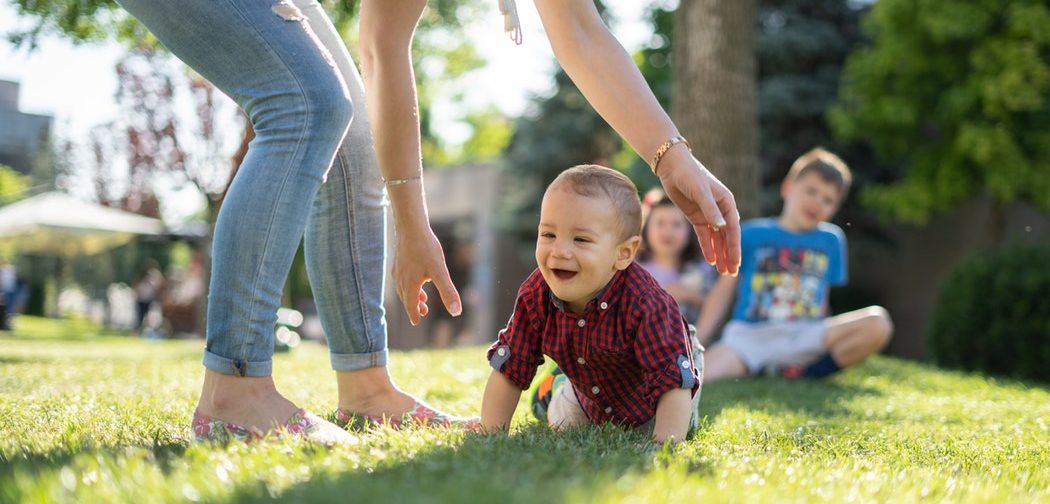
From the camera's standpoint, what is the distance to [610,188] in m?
2.76

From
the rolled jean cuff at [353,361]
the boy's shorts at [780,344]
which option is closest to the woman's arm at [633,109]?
the rolled jean cuff at [353,361]

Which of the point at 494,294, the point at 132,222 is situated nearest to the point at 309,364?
the point at 494,294

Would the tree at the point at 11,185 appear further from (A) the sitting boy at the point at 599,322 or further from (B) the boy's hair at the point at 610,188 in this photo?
(B) the boy's hair at the point at 610,188

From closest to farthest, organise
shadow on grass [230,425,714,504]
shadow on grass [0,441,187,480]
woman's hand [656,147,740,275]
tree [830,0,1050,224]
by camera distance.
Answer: shadow on grass [230,425,714,504]
shadow on grass [0,441,187,480]
woman's hand [656,147,740,275]
tree [830,0,1050,224]

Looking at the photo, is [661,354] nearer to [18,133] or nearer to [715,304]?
[715,304]

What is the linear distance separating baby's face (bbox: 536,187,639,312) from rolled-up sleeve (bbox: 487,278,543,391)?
16 centimetres

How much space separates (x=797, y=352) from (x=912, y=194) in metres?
9.35

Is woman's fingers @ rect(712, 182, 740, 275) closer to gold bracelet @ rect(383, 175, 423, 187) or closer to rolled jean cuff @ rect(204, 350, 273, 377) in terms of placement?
gold bracelet @ rect(383, 175, 423, 187)

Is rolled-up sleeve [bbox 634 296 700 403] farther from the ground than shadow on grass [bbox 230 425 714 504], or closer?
farther from the ground

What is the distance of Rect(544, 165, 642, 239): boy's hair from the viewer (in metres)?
2.74

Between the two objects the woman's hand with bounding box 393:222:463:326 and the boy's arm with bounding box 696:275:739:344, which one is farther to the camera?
the boy's arm with bounding box 696:275:739:344

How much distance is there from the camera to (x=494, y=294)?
23.6 meters

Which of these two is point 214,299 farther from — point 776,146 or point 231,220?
point 776,146

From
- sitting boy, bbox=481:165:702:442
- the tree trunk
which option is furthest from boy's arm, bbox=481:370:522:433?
the tree trunk
